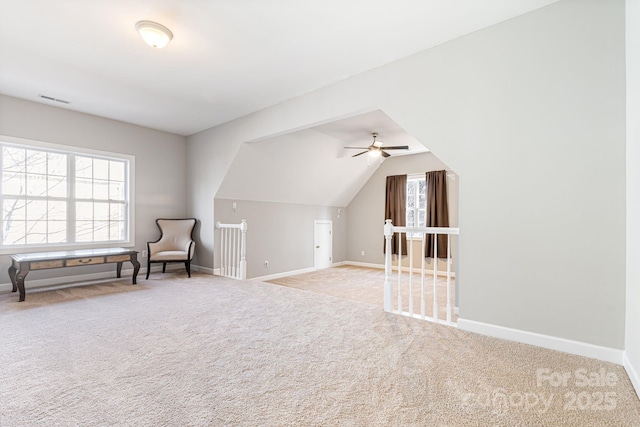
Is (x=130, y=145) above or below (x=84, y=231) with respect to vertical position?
above

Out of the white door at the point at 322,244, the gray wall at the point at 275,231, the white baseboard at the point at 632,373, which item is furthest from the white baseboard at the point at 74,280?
the white baseboard at the point at 632,373

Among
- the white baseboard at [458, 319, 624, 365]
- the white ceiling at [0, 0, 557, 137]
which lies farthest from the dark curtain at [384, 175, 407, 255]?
the white baseboard at [458, 319, 624, 365]

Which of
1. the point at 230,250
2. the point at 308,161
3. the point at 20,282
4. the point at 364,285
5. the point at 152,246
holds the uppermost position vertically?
the point at 308,161

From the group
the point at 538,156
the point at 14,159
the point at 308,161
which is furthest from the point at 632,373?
the point at 14,159

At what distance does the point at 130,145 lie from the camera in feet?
17.4

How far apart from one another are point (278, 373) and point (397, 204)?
234 inches

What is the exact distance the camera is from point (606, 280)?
2156mm

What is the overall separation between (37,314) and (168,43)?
9.86 ft

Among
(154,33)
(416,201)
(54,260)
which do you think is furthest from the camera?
(416,201)

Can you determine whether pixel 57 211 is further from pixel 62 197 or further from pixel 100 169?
pixel 100 169

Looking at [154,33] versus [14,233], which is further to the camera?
[14,233]

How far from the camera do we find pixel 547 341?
7.71 feet

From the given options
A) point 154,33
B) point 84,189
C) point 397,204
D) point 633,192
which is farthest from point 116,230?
point 633,192

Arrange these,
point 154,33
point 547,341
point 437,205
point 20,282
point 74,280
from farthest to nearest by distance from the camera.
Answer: point 437,205
point 74,280
point 20,282
point 154,33
point 547,341
